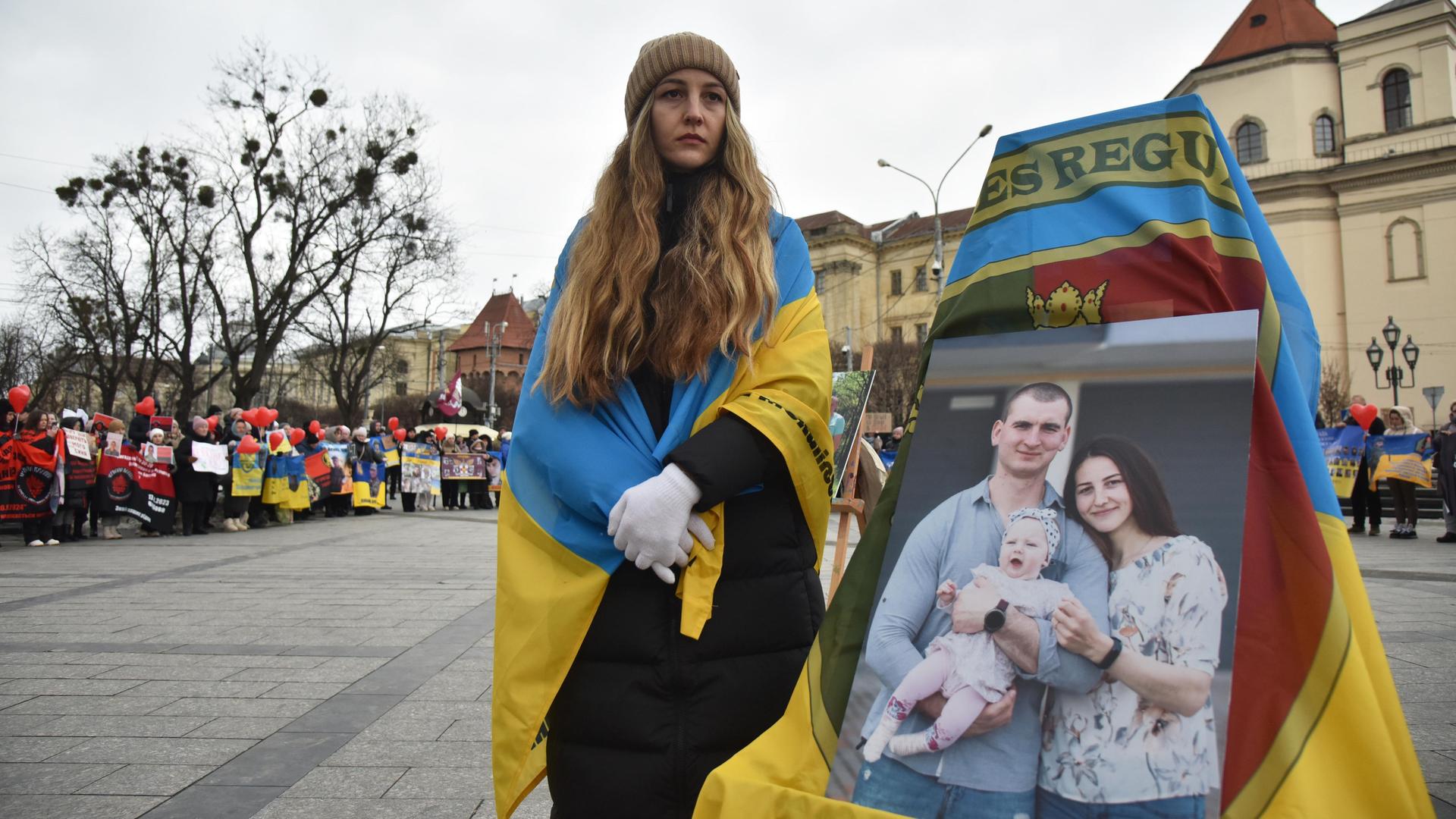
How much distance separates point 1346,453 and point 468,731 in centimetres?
1462

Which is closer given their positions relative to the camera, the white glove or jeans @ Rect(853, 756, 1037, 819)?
jeans @ Rect(853, 756, 1037, 819)

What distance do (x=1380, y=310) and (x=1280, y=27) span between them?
52.0ft

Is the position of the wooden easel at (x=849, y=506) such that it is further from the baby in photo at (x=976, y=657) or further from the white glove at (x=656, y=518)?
the baby in photo at (x=976, y=657)

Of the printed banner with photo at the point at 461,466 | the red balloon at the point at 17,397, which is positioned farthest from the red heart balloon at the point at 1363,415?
the red balloon at the point at 17,397

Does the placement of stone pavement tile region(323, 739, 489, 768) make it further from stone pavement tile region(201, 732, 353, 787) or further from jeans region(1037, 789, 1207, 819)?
jeans region(1037, 789, 1207, 819)

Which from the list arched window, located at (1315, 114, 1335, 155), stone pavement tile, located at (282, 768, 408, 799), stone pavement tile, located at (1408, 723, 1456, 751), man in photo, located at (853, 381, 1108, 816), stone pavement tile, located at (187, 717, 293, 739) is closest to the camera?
man in photo, located at (853, 381, 1108, 816)

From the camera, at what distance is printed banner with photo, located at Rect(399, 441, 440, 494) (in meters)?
19.9

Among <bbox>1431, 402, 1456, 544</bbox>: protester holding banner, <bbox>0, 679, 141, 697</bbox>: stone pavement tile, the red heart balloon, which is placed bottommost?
<bbox>0, 679, 141, 697</bbox>: stone pavement tile

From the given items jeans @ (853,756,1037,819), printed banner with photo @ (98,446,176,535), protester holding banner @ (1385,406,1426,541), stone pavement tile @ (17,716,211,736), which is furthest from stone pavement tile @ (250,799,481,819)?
protester holding banner @ (1385,406,1426,541)

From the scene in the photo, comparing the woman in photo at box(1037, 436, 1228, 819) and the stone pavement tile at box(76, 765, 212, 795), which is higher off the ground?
the woman in photo at box(1037, 436, 1228, 819)

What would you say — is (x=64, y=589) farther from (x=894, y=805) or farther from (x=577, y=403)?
(x=894, y=805)

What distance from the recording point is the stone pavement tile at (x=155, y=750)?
3113 millimetres

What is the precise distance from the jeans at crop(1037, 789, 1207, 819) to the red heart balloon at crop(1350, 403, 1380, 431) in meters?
15.4

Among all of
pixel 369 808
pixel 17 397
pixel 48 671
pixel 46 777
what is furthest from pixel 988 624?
pixel 17 397
